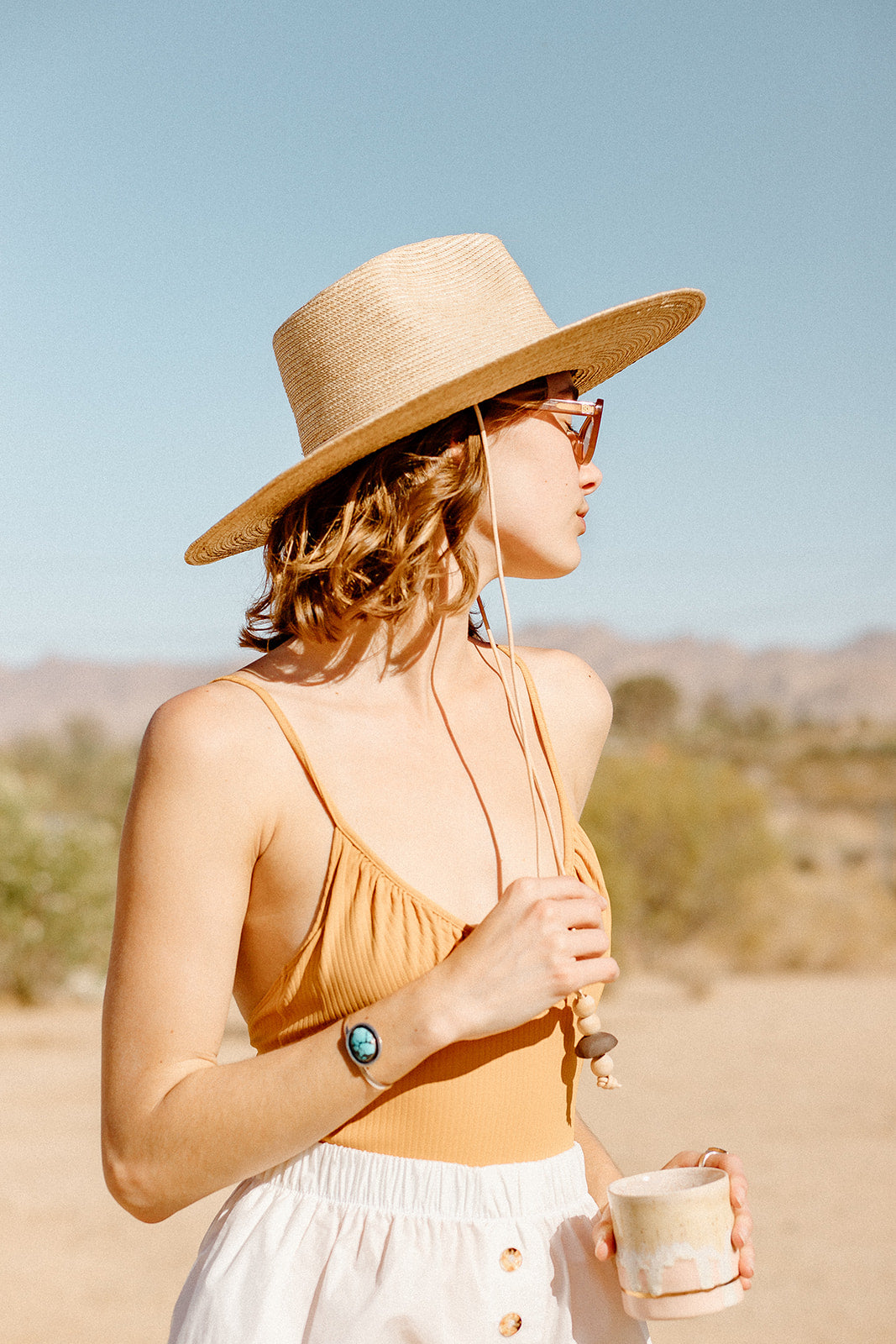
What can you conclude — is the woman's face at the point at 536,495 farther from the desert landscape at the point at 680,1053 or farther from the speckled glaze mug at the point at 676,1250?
the desert landscape at the point at 680,1053

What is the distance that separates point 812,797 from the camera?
34.8 metres

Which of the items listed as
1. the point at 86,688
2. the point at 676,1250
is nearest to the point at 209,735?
the point at 676,1250

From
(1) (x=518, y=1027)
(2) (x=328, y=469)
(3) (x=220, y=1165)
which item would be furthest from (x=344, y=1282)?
(2) (x=328, y=469)

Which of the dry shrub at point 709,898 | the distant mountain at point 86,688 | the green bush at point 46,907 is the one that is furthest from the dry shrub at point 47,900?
the distant mountain at point 86,688

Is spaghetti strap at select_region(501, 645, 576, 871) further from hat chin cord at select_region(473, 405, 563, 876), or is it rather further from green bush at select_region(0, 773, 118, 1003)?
green bush at select_region(0, 773, 118, 1003)

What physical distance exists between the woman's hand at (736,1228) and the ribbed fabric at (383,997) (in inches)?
5.6

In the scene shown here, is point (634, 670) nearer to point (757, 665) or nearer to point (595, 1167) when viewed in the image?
point (757, 665)

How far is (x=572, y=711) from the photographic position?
6.78 ft

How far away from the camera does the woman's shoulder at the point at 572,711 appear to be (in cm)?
202

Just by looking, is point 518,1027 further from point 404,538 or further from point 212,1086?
point 404,538

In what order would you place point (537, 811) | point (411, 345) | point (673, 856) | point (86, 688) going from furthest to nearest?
point (86, 688) < point (673, 856) < point (537, 811) < point (411, 345)

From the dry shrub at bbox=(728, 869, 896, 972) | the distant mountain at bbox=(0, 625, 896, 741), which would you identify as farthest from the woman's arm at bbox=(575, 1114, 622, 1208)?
the distant mountain at bbox=(0, 625, 896, 741)

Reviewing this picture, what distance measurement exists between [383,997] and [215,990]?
0.20 metres

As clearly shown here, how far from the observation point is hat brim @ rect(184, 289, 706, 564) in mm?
1670
